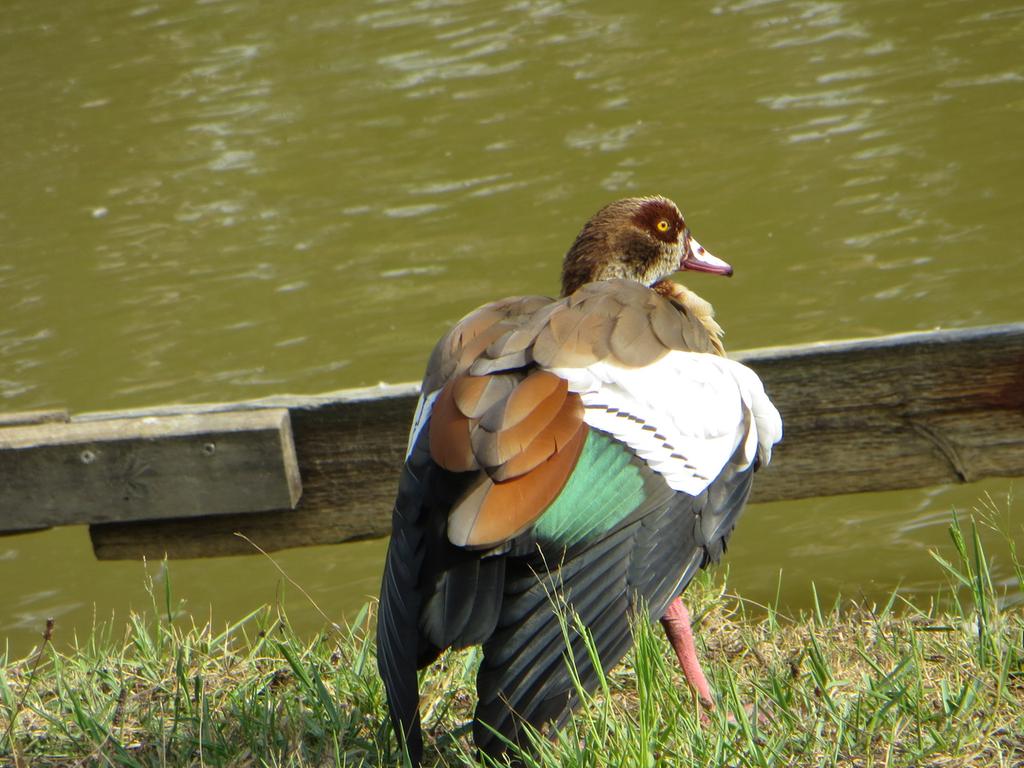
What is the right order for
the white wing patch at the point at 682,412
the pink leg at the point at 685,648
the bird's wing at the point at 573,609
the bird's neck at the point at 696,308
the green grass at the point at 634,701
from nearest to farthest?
the bird's wing at the point at 573,609 → the green grass at the point at 634,701 → the white wing patch at the point at 682,412 → the pink leg at the point at 685,648 → the bird's neck at the point at 696,308

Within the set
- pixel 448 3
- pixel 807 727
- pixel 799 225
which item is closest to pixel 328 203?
pixel 799 225

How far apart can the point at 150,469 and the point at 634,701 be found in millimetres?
1389

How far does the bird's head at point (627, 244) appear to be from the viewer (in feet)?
12.6

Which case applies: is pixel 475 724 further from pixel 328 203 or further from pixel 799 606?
pixel 328 203

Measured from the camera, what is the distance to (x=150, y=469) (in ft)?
11.6

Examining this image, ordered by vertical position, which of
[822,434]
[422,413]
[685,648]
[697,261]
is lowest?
[685,648]

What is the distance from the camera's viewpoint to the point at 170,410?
366 centimetres

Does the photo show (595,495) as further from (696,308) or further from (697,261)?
(697,261)

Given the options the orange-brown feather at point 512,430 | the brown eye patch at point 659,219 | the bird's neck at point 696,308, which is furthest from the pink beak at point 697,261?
the orange-brown feather at point 512,430

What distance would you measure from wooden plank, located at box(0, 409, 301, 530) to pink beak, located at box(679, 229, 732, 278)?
1290mm

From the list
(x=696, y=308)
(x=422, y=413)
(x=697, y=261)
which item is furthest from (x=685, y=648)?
(x=697, y=261)

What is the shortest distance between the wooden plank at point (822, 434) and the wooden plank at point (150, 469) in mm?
Result: 92

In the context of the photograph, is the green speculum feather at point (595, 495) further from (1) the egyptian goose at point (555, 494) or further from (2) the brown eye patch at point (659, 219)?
(2) the brown eye patch at point (659, 219)

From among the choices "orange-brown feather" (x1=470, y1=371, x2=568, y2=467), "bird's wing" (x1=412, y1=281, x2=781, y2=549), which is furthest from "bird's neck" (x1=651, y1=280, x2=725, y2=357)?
"orange-brown feather" (x1=470, y1=371, x2=568, y2=467)
